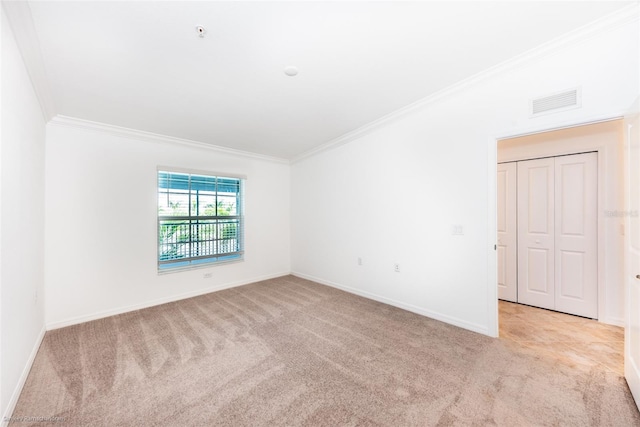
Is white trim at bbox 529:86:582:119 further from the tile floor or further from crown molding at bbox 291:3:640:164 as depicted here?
the tile floor

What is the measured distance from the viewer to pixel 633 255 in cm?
166

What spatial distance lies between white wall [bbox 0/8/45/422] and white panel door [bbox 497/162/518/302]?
4.94 metres

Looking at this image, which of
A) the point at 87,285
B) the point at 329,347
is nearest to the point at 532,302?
the point at 329,347

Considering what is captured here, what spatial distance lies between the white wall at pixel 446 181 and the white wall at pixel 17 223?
3.44m

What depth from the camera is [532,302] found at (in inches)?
128

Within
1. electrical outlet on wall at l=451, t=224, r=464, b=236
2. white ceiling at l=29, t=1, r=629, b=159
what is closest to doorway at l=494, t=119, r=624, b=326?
electrical outlet on wall at l=451, t=224, r=464, b=236

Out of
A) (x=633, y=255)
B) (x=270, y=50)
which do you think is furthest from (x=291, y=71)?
(x=633, y=255)

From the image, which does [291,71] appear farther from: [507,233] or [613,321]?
[613,321]

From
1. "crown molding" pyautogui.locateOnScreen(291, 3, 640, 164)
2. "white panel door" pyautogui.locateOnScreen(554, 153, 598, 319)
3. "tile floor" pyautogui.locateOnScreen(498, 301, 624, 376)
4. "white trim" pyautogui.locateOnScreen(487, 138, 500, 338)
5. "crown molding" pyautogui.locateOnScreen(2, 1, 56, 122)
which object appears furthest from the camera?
"white panel door" pyautogui.locateOnScreen(554, 153, 598, 319)

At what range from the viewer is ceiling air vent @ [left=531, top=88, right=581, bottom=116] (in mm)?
1989

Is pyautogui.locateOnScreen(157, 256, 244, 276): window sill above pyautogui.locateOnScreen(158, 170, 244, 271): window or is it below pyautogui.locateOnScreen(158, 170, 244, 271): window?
below

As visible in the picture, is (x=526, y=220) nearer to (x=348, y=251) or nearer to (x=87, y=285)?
(x=348, y=251)

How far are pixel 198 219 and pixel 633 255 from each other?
4.78 meters

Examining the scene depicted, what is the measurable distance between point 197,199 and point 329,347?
312cm
